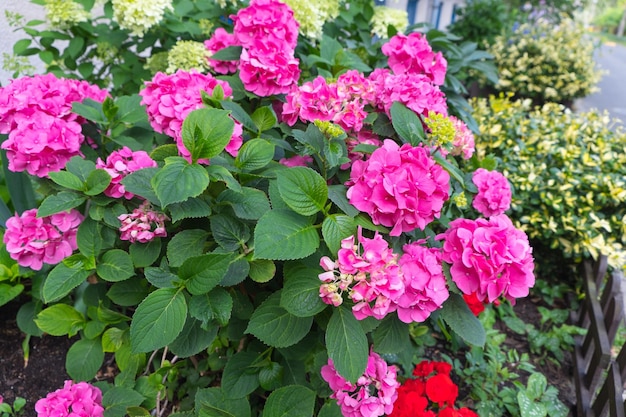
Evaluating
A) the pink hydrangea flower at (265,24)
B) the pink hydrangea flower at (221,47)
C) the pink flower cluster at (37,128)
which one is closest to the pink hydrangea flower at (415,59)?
the pink hydrangea flower at (265,24)

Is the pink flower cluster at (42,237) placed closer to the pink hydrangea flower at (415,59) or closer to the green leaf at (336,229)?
the green leaf at (336,229)

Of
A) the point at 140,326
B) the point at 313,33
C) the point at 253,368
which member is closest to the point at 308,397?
the point at 253,368

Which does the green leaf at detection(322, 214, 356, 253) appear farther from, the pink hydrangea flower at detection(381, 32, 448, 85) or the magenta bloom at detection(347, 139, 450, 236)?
the pink hydrangea flower at detection(381, 32, 448, 85)

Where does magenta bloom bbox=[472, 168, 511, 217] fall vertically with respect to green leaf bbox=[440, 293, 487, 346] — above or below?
above

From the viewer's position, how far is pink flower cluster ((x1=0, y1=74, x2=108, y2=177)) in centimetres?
133

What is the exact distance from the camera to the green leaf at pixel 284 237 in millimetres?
945

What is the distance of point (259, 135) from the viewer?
1.39 metres

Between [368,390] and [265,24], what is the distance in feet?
3.87

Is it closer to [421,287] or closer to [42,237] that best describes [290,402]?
[421,287]

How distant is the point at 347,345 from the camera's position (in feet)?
3.27

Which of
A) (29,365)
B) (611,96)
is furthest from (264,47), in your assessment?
(611,96)

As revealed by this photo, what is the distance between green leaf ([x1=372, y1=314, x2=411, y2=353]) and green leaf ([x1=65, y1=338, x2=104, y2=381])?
0.82 metres

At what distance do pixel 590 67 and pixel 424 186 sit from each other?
6449 millimetres

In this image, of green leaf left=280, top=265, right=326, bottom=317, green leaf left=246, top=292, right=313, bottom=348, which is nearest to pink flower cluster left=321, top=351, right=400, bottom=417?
green leaf left=246, top=292, right=313, bottom=348
